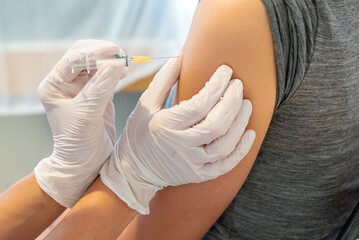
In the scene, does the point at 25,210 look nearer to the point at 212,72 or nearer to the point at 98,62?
the point at 98,62

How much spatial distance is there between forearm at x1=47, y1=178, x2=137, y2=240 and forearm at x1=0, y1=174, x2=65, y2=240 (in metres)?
0.17

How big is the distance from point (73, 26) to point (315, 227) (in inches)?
52.0

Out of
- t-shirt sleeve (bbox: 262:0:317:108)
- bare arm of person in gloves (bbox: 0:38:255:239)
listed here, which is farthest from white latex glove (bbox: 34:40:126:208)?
t-shirt sleeve (bbox: 262:0:317:108)

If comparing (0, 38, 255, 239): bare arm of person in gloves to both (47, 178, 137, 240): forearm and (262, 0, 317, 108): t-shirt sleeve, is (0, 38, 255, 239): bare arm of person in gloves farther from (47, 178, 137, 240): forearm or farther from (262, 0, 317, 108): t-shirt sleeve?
(262, 0, 317, 108): t-shirt sleeve

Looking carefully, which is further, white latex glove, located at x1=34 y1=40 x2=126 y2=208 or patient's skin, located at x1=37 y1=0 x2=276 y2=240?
white latex glove, located at x1=34 y1=40 x2=126 y2=208

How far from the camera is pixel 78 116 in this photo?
0.94 meters

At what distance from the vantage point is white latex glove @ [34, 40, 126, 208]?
928 millimetres

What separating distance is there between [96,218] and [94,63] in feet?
1.23

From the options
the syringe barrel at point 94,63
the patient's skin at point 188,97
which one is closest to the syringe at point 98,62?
the syringe barrel at point 94,63

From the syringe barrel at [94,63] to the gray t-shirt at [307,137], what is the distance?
0.36m

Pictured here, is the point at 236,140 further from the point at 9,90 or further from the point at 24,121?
the point at 24,121

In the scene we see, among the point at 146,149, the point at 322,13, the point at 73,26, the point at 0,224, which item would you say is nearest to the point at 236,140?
the point at 146,149

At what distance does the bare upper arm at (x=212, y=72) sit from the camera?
80 cm

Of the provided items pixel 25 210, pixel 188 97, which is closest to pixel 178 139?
pixel 188 97
